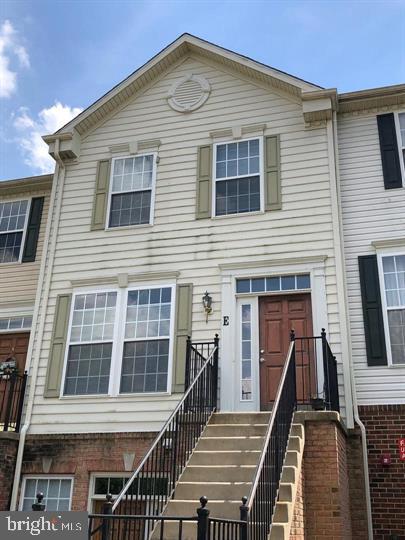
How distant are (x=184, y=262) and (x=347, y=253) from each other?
9.04ft

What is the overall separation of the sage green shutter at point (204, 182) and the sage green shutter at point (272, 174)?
104 centimetres

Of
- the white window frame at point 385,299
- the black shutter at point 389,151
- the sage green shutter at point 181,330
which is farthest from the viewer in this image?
the black shutter at point 389,151

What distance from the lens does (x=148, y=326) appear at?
9.80m

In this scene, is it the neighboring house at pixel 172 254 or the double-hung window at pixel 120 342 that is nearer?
the neighboring house at pixel 172 254

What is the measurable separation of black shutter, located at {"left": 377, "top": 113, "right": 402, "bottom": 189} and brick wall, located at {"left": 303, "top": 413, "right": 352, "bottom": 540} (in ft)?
15.0

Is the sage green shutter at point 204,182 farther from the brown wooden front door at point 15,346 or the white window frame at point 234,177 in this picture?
the brown wooden front door at point 15,346

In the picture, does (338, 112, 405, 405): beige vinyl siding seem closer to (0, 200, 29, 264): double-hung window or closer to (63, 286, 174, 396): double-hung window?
(63, 286, 174, 396): double-hung window

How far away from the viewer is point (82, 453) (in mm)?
9078

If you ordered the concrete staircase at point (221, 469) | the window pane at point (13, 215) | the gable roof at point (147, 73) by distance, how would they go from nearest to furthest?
the concrete staircase at point (221, 469) → the gable roof at point (147, 73) → the window pane at point (13, 215)

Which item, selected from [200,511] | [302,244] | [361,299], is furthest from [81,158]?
[200,511]

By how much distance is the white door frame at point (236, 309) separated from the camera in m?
8.88

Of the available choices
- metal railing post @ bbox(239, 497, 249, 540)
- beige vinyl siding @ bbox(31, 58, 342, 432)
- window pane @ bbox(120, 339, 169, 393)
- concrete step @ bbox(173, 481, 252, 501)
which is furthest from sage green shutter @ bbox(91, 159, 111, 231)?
metal railing post @ bbox(239, 497, 249, 540)

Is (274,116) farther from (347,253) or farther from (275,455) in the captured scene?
(275,455)

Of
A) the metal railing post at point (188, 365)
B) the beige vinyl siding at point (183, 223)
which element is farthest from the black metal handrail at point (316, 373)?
the metal railing post at point (188, 365)
